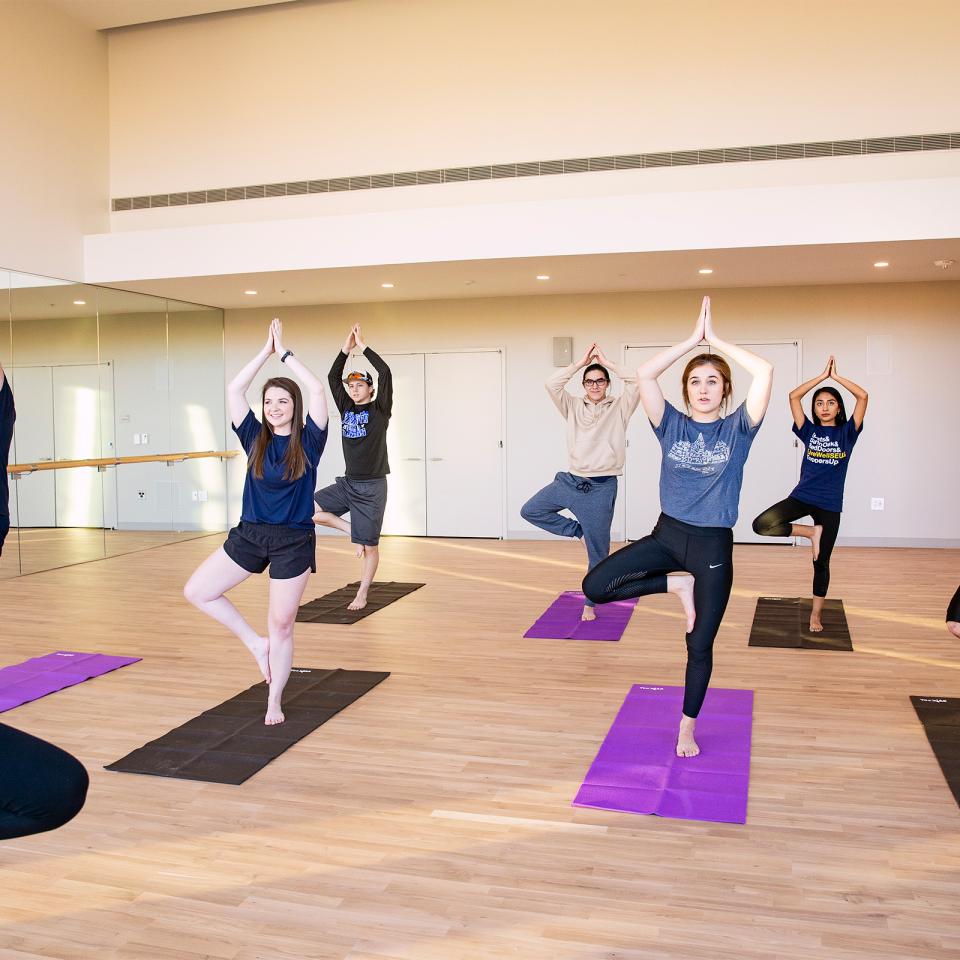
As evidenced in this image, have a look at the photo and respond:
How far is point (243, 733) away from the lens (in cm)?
369

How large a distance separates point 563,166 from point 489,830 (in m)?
6.41

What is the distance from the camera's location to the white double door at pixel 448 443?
9.77 meters

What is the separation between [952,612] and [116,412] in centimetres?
723

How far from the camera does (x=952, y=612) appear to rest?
9.09ft

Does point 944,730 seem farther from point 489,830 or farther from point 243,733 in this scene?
point 243,733

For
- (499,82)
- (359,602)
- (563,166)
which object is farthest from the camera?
(499,82)


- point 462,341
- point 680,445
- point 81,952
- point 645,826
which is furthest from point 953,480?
point 81,952

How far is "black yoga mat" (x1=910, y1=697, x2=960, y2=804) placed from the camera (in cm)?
322

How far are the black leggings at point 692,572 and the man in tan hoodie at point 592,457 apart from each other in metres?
2.05

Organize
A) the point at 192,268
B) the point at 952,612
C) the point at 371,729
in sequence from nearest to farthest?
the point at 952,612, the point at 371,729, the point at 192,268

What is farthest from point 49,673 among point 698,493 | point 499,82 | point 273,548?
point 499,82

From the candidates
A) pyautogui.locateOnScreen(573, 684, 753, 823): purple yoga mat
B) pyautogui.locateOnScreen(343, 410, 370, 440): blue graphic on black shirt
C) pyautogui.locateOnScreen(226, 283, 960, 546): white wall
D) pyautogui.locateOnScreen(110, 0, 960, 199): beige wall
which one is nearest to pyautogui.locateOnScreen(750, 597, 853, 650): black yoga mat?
pyautogui.locateOnScreen(573, 684, 753, 823): purple yoga mat

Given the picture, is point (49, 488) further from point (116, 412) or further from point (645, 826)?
point (645, 826)

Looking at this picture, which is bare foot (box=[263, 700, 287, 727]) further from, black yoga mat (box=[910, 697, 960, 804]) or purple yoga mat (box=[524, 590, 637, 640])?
black yoga mat (box=[910, 697, 960, 804])
